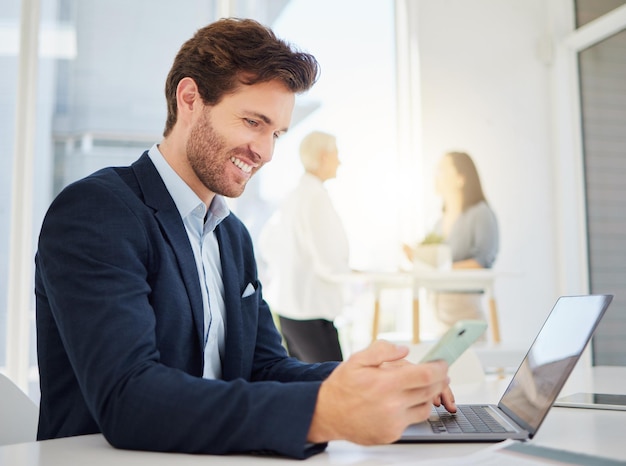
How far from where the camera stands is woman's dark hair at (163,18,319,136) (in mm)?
1293

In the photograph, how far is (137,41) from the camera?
4.55 metres

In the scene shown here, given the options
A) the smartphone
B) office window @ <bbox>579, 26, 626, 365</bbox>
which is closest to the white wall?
office window @ <bbox>579, 26, 626, 365</bbox>

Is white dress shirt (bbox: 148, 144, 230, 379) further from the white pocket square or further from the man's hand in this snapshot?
the man's hand

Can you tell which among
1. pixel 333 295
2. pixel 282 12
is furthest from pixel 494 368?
pixel 282 12

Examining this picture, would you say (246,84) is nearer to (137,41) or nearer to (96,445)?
(96,445)

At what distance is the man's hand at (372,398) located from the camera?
78cm

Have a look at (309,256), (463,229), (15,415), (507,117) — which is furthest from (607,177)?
(15,415)

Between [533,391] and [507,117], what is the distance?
15.6ft

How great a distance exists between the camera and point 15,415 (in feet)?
4.04

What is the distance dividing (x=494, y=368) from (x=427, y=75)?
2761 mm

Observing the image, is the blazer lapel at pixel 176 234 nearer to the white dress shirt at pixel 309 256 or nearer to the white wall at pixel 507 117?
the white dress shirt at pixel 309 256

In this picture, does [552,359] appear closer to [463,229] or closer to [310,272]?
[310,272]

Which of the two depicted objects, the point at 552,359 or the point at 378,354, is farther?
the point at 552,359

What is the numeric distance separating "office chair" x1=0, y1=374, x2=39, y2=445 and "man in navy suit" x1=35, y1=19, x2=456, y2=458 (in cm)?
13
